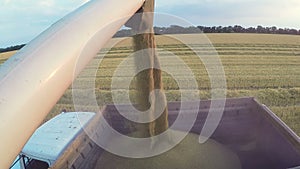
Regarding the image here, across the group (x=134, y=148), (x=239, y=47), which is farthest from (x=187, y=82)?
(x=239, y=47)

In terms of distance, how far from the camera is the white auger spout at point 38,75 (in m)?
0.39

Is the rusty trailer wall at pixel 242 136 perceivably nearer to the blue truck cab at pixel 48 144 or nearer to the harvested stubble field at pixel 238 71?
the blue truck cab at pixel 48 144

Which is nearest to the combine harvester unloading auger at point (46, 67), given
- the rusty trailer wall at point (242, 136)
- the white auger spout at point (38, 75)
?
the white auger spout at point (38, 75)

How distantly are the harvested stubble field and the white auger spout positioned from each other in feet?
4.01

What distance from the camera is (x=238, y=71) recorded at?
5.24 metres

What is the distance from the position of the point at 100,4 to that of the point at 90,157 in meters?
1.38

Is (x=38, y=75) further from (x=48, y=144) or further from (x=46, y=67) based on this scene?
(x=48, y=144)

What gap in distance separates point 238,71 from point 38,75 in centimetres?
510

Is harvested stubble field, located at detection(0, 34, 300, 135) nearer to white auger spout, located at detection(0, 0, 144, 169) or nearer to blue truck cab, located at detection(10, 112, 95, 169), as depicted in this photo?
blue truck cab, located at detection(10, 112, 95, 169)

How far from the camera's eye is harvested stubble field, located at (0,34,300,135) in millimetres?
3015

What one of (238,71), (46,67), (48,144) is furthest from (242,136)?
(238,71)

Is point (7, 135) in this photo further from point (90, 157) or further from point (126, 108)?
point (126, 108)

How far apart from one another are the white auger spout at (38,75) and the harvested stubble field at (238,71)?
1.22 meters

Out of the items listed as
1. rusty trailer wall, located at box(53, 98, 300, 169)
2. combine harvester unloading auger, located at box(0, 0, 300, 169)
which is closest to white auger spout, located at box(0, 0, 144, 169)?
combine harvester unloading auger, located at box(0, 0, 300, 169)
